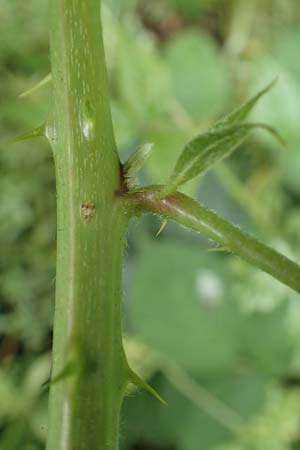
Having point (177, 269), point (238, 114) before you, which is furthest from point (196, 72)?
point (238, 114)

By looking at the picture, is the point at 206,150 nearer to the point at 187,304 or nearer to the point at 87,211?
the point at 87,211

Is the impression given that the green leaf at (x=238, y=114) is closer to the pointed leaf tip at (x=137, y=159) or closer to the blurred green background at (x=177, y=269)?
the pointed leaf tip at (x=137, y=159)

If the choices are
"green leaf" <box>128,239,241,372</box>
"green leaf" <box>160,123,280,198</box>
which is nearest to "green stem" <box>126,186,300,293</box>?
"green leaf" <box>160,123,280,198</box>

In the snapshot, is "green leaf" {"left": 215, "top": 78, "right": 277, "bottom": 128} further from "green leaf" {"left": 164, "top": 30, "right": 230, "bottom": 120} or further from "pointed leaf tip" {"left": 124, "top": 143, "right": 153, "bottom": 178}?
"green leaf" {"left": 164, "top": 30, "right": 230, "bottom": 120}

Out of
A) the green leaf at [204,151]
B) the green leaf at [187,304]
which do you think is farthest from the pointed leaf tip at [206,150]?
the green leaf at [187,304]

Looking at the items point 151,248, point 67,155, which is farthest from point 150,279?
point 67,155
